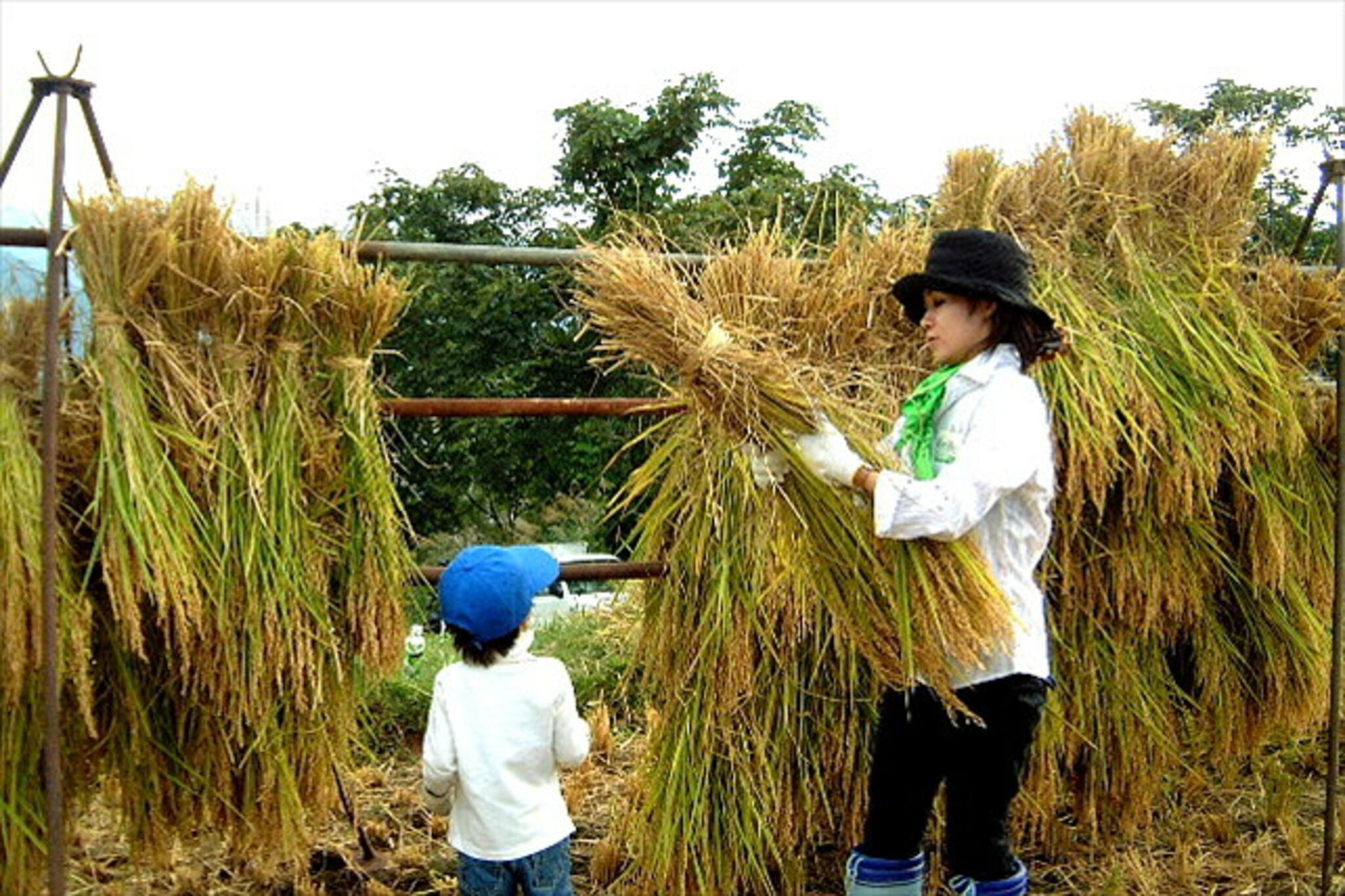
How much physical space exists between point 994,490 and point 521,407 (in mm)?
1117

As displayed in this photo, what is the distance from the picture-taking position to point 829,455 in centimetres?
248

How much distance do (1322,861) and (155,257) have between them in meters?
3.25

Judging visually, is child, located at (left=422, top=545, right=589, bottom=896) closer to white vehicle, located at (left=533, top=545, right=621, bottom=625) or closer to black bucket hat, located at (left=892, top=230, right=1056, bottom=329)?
white vehicle, located at (left=533, top=545, right=621, bottom=625)

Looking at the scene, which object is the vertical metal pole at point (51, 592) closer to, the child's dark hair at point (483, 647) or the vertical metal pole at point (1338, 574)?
the child's dark hair at point (483, 647)

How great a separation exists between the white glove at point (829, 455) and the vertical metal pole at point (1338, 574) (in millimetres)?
1834

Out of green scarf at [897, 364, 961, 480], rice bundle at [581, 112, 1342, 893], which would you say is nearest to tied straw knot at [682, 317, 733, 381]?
rice bundle at [581, 112, 1342, 893]

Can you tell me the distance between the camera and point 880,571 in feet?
8.12

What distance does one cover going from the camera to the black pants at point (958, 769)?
8.15 ft

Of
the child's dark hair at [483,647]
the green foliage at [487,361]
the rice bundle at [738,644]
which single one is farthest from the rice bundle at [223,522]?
the green foliage at [487,361]

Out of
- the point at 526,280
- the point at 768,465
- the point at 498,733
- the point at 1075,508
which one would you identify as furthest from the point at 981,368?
the point at 526,280

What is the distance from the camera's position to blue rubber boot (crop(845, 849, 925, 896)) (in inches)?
106

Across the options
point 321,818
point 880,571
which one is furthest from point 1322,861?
point 321,818

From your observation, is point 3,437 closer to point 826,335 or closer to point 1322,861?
point 826,335

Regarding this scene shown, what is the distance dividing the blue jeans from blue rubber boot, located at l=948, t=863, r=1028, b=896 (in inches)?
30.6
